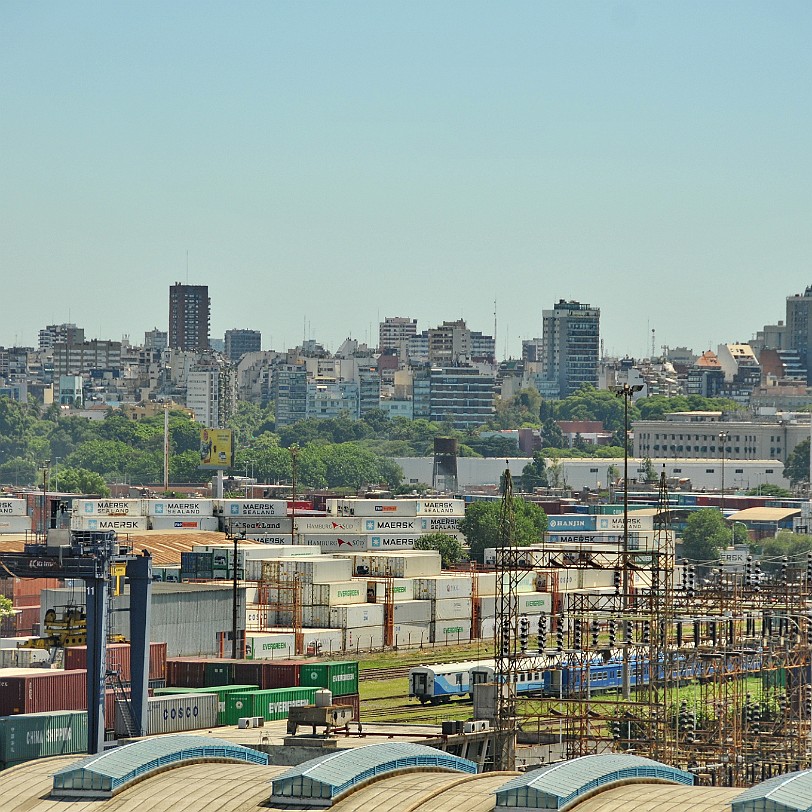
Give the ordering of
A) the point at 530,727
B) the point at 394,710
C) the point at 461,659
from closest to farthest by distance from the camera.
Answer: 1. the point at 530,727
2. the point at 394,710
3. the point at 461,659

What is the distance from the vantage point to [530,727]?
63.9m

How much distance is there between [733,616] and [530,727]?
764cm

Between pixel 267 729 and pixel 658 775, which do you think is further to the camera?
pixel 267 729

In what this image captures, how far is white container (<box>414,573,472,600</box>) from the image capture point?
97.5 meters

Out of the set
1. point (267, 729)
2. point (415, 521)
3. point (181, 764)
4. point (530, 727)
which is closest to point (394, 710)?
point (530, 727)

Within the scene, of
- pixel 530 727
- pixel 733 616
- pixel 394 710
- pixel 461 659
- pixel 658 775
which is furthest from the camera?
pixel 461 659

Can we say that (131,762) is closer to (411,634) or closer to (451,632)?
(411,634)

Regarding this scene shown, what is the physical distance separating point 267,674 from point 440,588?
125 ft

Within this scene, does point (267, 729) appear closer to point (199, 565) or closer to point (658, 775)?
point (658, 775)

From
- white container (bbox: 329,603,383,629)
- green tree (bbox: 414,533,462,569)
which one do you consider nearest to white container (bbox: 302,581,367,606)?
white container (bbox: 329,603,383,629)

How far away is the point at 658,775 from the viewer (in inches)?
1599

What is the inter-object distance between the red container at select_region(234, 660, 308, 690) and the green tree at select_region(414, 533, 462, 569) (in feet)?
220

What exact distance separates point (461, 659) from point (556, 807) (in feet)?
170

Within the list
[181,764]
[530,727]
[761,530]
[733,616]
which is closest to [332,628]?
[530,727]
